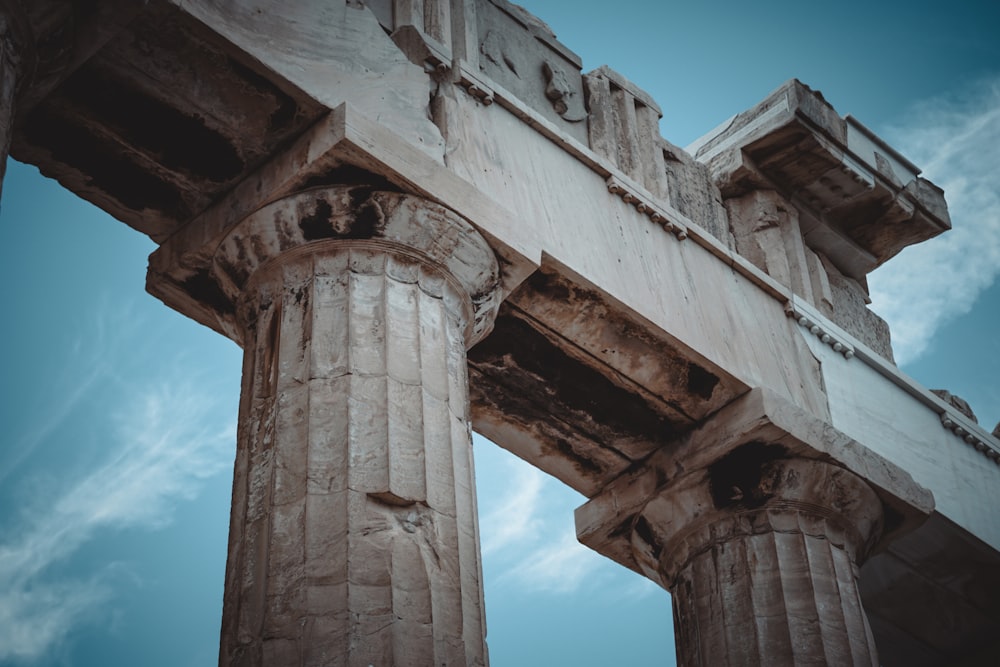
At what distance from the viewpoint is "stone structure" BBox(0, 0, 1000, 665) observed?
6.80 meters

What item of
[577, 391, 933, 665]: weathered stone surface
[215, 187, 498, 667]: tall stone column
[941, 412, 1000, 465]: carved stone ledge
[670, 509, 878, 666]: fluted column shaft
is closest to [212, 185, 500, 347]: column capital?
[215, 187, 498, 667]: tall stone column

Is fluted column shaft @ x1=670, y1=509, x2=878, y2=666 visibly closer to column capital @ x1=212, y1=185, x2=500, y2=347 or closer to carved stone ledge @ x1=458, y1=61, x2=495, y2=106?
column capital @ x1=212, y1=185, x2=500, y2=347

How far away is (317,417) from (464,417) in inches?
35.6

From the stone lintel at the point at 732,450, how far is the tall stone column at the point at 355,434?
2.14 m

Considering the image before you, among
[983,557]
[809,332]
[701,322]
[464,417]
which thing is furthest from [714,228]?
[464,417]

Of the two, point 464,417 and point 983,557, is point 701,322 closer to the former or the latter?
point 464,417

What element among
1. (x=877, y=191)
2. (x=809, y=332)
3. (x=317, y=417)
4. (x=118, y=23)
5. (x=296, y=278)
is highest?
(x=877, y=191)

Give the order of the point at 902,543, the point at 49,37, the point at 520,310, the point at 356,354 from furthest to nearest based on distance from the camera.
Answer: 1. the point at 902,543
2. the point at 520,310
3. the point at 356,354
4. the point at 49,37

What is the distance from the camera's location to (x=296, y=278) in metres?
7.73

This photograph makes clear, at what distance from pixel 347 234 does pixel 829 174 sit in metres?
5.66

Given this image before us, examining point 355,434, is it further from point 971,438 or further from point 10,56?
point 971,438

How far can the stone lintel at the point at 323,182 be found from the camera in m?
7.66

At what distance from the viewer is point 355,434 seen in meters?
6.94

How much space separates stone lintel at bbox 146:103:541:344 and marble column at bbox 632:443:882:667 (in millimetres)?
2515
